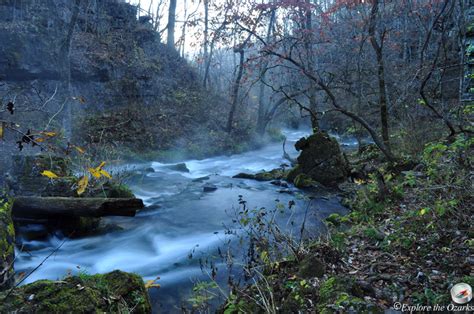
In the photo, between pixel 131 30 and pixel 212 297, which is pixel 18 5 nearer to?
pixel 131 30

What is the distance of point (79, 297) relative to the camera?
3256mm

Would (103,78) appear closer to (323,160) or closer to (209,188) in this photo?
(209,188)

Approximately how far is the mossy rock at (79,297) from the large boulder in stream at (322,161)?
784cm

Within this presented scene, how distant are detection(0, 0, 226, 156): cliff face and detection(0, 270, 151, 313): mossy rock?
950cm

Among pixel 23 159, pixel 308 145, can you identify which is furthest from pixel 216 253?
pixel 308 145

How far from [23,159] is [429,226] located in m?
8.33

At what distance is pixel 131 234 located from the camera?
754 centimetres

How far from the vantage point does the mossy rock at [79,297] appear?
306cm

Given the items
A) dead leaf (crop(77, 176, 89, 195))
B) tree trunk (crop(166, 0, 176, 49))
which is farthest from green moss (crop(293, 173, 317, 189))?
tree trunk (crop(166, 0, 176, 49))

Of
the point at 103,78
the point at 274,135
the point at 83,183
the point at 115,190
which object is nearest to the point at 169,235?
the point at 115,190

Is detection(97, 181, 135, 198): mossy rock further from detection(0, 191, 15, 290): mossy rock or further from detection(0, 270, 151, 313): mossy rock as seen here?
detection(0, 270, 151, 313): mossy rock

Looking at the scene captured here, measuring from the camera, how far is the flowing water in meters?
5.85

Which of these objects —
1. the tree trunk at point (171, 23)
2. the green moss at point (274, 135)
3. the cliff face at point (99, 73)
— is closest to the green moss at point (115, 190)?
the cliff face at point (99, 73)

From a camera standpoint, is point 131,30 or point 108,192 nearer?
point 108,192
